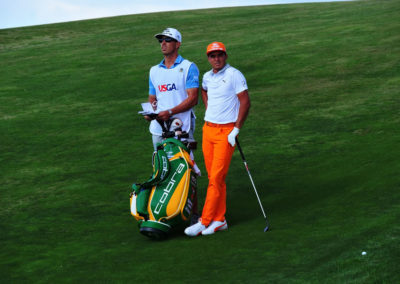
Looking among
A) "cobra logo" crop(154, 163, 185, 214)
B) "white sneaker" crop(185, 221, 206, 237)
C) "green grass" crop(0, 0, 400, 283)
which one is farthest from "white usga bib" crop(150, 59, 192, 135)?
"green grass" crop(0, 0, 400, 283)

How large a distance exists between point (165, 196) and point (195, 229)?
0.51 meters

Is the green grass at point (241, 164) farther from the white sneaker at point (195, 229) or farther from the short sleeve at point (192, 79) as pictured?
the short sleeve at point (192, 79)

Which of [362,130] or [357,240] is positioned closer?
[357,240]

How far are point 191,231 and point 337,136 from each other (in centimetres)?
498

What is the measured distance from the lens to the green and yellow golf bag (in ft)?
24.2

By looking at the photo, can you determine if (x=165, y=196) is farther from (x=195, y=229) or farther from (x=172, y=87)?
(x=172, y=87)

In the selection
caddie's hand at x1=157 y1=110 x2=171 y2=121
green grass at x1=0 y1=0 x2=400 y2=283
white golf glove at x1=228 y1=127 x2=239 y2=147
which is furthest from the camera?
caddie's hand at x1=157 y1=110 x2=171 y2=121

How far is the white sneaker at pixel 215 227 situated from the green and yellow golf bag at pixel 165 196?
1.01ft

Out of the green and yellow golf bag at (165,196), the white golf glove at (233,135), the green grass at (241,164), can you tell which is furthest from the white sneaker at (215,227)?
the white golf glove at (233,135)

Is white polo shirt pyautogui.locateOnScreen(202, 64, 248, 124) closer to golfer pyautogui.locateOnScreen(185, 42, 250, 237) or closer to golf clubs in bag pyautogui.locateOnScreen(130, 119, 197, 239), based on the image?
golfer pyautogui.locateOnScreen(185, 42, 250, 237)

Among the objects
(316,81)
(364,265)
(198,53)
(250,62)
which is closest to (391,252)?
(364,265)

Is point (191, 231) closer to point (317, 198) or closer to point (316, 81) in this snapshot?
point (317, 198)

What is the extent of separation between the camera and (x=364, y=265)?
5.36 meters

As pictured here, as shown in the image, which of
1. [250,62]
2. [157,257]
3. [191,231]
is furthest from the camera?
[250,62]
